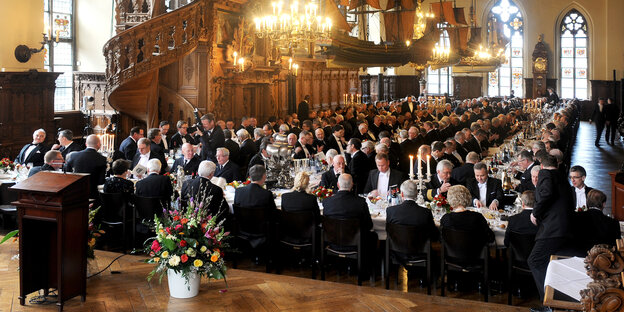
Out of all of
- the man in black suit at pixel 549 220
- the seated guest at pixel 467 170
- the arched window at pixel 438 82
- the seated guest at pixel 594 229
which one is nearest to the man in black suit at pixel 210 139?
the seated guest at pixel 467 170

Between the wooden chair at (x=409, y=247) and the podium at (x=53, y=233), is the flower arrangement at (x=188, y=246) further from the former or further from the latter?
the wooden chair at (x=409, y=247)

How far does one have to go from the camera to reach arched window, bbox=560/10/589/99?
117 ft

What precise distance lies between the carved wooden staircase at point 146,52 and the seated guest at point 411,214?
30.6 feet

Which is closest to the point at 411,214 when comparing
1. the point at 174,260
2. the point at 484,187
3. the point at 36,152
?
the point at 484,187

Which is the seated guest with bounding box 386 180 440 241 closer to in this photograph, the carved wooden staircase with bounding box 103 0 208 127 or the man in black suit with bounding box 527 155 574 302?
the man in black suit with bounding box 527 155 574 302

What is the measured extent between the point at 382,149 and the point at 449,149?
1474 mm

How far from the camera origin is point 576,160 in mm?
18453

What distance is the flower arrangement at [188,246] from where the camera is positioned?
17.5 feet

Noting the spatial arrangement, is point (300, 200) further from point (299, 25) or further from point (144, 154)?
point (299, 25)

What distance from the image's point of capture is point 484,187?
26.0ft

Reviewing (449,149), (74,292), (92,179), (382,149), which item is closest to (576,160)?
(449,149)

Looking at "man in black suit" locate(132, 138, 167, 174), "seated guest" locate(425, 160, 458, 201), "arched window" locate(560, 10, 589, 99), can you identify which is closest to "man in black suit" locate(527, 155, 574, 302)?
"seated guest" locate(425, 160, 458, 201)

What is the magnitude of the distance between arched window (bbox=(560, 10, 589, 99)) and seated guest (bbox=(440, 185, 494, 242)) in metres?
32.9

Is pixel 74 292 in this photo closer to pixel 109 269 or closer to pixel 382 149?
pixel 109 269
